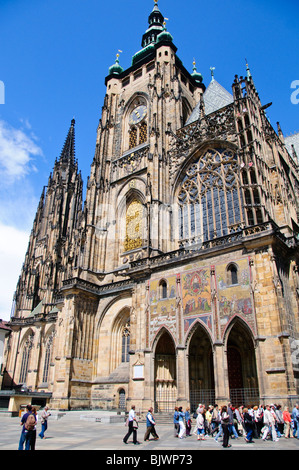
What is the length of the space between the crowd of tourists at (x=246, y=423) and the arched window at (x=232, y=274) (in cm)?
578

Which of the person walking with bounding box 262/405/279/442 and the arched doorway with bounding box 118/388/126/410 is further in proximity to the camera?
the arched doorway with bounding box 118/388/126/410

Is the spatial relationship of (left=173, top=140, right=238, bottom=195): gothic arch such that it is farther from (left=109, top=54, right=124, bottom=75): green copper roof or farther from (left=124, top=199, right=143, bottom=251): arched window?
(left=109, top=54, right=124, bottom=75): green copper roof

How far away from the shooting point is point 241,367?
710 inches

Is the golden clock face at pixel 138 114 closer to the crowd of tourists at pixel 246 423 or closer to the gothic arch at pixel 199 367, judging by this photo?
the gothic arch at pixel 199 367

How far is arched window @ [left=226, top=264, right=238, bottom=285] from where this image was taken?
16.8 meters

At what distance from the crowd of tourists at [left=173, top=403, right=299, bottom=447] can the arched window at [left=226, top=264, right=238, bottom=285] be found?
5782 mm

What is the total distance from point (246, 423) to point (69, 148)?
58.0 meters

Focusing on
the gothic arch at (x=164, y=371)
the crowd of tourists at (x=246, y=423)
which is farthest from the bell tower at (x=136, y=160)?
the crowd of tourists at (x=246, y=423)

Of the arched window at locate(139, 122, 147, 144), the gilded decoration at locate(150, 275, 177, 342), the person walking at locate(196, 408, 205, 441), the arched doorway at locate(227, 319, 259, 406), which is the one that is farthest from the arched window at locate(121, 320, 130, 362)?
the arched window at locate(139, 122, 147, 144)

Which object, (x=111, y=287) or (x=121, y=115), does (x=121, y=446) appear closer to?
(x=111, y=287)

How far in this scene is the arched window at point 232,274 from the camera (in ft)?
55.0

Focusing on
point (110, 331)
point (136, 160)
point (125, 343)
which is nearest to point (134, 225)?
point (136, 160)
